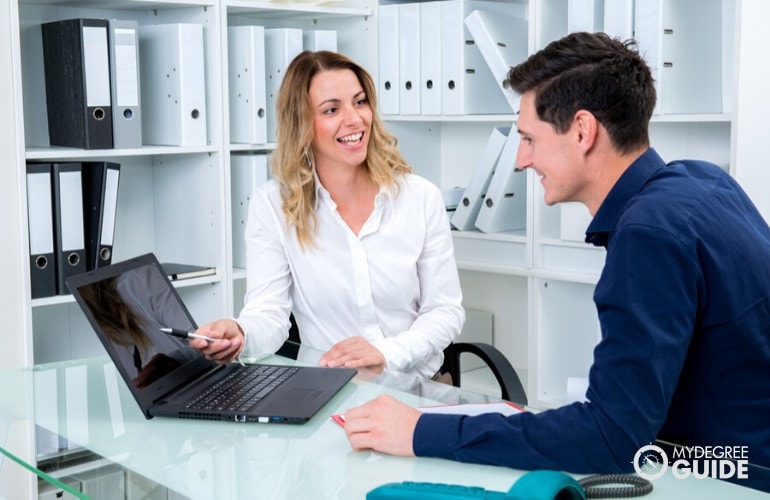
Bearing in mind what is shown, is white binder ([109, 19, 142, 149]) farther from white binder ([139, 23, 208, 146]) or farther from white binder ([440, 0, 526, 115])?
white binder ([440, 0, 526, 115])

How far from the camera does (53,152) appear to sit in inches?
96.9

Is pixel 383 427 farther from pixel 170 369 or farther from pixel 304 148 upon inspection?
pixel 304 148

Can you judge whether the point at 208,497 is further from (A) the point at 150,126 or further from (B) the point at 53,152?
(A) the point at 150,126

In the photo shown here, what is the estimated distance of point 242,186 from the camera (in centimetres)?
295

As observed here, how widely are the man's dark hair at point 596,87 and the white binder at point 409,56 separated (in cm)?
169

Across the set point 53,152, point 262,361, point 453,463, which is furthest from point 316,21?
point 453,463

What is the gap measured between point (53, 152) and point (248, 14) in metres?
0.91

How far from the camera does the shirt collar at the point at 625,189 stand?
1412 mm

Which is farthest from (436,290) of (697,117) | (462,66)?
(462,66)

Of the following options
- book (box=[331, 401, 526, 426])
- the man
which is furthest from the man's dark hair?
book (box=[331, 401, 526, 426])

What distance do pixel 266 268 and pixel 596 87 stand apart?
114cm

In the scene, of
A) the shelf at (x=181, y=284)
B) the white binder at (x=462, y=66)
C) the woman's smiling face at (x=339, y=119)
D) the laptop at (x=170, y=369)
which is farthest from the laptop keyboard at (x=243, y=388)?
the white binder at (x=462, y=66)

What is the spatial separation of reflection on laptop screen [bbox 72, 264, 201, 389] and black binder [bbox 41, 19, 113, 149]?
88 centimetres

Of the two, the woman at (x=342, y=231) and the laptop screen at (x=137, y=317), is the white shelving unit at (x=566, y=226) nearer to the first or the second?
the woman at (x=342, y=231)
